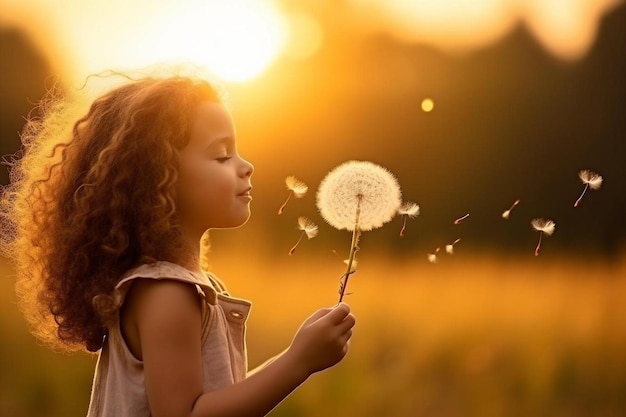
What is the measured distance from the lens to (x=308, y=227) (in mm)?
1720

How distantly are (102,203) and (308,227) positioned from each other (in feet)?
1.26

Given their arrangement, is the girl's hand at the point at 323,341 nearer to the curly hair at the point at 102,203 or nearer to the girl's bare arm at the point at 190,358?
the girl's bare arm at the point at 190,358

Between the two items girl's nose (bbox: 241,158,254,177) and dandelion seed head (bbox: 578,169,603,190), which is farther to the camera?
Result: dandelion seed head (bbox: 578,169,603,190)

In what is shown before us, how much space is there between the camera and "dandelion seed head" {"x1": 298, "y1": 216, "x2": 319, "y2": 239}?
1714 mm

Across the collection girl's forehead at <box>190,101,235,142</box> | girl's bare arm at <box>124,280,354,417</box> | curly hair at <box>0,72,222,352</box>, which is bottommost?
girl's bare arm at <box>124,280,354,417</box>

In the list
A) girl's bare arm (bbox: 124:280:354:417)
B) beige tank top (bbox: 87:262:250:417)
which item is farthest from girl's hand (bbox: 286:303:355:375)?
beige tank top (bbox: 87:262:250:417)

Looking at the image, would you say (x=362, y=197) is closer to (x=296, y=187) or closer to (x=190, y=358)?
(x=296, y=187)

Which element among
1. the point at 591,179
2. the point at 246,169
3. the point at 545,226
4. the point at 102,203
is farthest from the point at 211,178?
the point at 591,179

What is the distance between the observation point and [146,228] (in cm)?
154

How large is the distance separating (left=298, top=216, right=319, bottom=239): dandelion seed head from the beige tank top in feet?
0.62

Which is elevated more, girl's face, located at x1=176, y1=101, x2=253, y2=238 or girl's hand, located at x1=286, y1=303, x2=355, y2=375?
girl's face, located at x1=176, y1=101, x2=253, y2=238

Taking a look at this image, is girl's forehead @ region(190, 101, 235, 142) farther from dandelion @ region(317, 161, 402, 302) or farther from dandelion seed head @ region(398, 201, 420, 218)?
dandelion seed head @ region(398, 201, 420, 218)

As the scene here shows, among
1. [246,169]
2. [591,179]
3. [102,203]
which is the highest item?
[591,179]

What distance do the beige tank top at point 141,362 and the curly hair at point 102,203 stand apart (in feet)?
0.14
